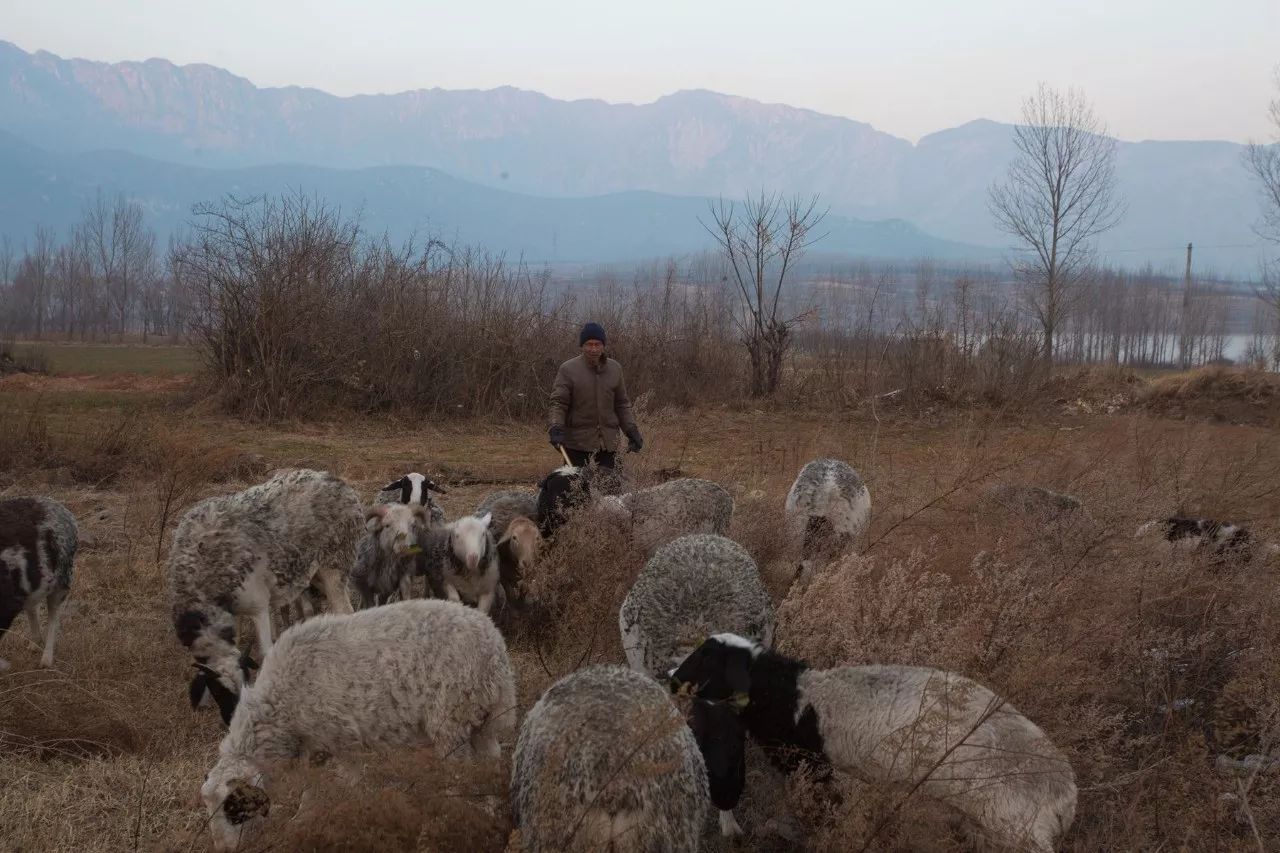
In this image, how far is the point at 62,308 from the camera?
256 ft

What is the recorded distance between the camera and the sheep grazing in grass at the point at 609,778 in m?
3.64

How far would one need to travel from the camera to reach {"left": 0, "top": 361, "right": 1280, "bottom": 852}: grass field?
401 cm

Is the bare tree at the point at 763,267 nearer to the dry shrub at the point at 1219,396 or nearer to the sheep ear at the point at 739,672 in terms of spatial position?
the dry shrub at the point at 1219,396

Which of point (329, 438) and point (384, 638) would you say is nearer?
point (384, 638)

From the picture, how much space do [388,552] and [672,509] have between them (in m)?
2.28

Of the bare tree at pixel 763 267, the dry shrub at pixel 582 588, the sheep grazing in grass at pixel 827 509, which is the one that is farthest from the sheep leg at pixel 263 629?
the bare tree at pixel 763 267

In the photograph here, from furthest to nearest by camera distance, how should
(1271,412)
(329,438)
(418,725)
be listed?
1. (1271,412)
2. (329,438)
3. (418,725)

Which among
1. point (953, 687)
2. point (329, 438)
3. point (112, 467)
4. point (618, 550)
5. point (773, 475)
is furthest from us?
point (329, 438)

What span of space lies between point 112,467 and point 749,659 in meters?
11.3

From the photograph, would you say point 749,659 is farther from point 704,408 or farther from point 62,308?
point 62,308

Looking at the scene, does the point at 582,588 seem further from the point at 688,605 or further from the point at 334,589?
the point at 334,589

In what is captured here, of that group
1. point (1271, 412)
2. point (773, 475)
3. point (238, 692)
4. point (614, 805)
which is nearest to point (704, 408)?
point (773, 475)

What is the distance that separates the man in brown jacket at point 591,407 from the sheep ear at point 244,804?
17.2 ft

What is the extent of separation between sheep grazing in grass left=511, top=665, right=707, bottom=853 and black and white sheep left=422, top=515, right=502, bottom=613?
10.2 feet
